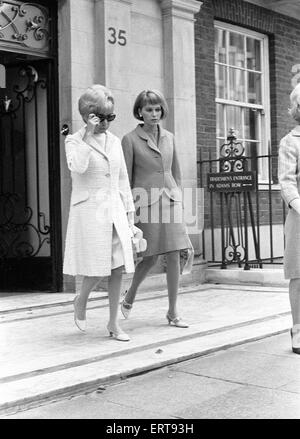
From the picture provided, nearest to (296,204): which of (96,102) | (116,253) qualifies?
(116,253)

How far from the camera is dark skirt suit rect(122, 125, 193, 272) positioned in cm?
565

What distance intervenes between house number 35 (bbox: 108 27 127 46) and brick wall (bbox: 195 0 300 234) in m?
1.82

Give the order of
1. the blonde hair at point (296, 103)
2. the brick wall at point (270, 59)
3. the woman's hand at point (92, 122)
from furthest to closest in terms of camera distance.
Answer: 1. the brick wall at point (270, 59)
2. the woman's hand at point (92, 122)
3. the blonde hair at point (296, 103)

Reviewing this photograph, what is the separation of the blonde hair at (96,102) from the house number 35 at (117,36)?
281 cm

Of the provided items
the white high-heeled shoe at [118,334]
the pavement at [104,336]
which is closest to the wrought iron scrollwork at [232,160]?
the pavement at [104,336]

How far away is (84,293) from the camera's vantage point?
5.27 metres

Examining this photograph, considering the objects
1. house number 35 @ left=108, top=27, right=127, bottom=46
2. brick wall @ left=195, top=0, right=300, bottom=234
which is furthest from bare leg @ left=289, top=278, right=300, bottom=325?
brick wall @ left=195, top=0, right=300, bottom=234

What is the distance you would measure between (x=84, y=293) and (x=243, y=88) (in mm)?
6289

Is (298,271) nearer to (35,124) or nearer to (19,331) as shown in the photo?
(19,331)

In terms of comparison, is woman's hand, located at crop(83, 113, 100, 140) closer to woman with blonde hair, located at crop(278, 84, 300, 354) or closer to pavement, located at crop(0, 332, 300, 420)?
woman with blonde hair, located at crop(278, 84, 300, 354)

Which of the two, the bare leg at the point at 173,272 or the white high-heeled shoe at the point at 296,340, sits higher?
the bare leg at the point at 173,272

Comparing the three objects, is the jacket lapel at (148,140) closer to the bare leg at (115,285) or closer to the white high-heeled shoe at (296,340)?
the bare leg at (115,285)

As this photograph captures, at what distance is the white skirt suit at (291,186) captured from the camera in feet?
15.7

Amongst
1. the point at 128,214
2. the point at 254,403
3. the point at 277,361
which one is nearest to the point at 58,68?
the point at 128,214
